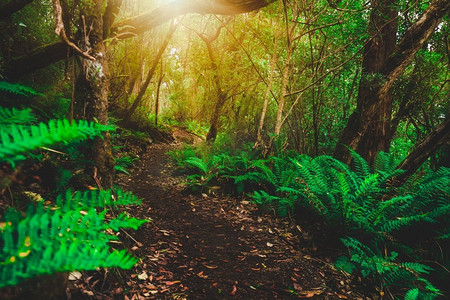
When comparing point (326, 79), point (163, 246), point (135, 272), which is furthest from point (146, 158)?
point (326, 79)

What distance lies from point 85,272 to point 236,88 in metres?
8.70

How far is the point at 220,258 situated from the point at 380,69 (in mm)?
4589

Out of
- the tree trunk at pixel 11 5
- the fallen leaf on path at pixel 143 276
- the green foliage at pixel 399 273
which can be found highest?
the tree trunk at pixel 11 5

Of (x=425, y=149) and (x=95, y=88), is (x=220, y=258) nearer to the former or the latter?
(x=95, y=88)

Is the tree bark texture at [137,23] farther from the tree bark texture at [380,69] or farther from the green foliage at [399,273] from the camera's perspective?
the green foliage at [399,273]

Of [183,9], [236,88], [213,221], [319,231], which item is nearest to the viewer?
[319,231]

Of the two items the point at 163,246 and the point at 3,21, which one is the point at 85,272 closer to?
the point at 163,246

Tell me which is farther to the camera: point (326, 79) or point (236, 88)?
point (236, 88)

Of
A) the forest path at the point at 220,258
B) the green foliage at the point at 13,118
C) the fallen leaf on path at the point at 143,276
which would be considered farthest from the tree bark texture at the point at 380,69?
the green foliage at the point at 13,118

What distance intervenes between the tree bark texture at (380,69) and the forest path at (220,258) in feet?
8.10

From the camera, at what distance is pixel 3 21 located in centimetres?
325

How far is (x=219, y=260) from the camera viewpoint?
8.35 ft

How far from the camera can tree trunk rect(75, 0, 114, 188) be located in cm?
249

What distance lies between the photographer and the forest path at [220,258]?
2.07 metres
